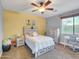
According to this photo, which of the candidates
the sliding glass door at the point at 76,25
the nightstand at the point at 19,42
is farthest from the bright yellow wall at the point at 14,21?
the sliding glass door at the point at 76,25

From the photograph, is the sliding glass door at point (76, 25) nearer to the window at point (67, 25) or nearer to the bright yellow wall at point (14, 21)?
the window at point (67, 25)

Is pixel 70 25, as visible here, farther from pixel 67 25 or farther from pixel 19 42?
pixel 19 42

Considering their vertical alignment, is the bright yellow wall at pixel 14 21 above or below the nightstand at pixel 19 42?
above

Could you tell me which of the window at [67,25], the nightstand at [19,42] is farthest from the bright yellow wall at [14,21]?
the window at [67,25]

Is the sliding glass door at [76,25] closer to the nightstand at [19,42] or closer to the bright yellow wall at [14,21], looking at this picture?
the bright yellow wall at [14,21]

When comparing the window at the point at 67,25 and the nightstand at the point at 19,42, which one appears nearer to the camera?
the nightstand at the point at 19,42

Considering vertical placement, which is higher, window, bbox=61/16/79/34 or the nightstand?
window, bbox=61/16/79/34

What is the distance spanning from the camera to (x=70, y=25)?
215 inches

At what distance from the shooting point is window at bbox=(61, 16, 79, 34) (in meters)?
4.94

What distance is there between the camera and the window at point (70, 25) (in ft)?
16.2

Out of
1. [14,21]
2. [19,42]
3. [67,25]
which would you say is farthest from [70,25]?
[14,21]

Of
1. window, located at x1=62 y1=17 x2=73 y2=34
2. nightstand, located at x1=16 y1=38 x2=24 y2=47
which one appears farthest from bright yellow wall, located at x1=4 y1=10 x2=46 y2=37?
window, located at x1=62 y1=17 x2=73 y2=34

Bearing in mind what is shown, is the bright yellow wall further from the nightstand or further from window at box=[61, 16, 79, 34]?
window at box=[61, 16, 79, 34]

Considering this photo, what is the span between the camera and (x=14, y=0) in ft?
10.5
